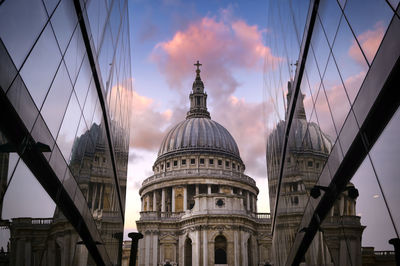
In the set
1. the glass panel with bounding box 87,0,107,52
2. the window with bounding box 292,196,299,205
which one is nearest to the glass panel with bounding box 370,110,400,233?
the glass panel with bounding box 87,0,107,52

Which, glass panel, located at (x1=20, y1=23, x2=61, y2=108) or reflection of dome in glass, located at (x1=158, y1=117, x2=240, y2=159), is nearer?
glass panel, located at (x1=20, y1=23, x2=61, y2=108)

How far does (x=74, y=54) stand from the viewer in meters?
13.1

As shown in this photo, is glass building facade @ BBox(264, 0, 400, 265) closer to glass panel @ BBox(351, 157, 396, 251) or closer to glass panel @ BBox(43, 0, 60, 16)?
glass panel @ BBox(351, 157, 396, 251)

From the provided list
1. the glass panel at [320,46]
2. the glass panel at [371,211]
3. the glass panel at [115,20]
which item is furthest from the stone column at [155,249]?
the glass panel at [371,211]

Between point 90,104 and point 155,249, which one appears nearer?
point 90,104

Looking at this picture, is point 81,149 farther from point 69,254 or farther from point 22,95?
point 22,95

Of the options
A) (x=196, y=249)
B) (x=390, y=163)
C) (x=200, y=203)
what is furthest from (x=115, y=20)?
(x=200, y=203)

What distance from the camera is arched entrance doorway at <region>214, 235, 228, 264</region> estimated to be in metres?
62.8

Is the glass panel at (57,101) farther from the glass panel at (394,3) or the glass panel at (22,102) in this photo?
the glass panel at (394,3)

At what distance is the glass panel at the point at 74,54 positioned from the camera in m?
12.4

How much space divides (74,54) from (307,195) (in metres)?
10.6

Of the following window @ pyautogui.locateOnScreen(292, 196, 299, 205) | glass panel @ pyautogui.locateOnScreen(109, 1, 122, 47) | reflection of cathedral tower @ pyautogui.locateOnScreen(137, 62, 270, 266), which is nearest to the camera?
glass panel @ pyautogui.locateOnScreen(109, 1, 122, 47)

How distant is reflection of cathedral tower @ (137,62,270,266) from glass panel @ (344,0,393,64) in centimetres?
5462

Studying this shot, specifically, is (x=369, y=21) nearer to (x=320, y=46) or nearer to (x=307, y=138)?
(x=320, y=46)
